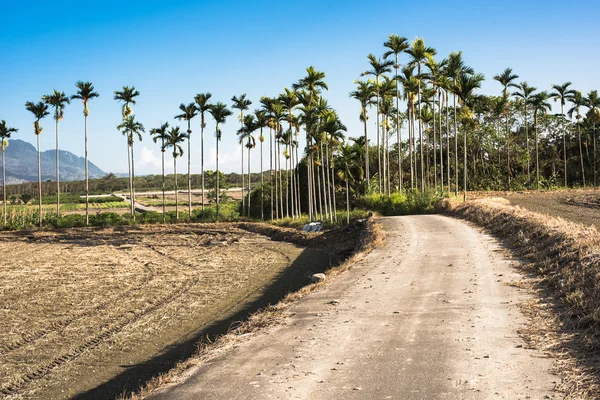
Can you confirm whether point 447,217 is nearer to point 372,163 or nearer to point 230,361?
point 230,361

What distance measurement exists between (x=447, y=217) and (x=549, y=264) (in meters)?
15.2

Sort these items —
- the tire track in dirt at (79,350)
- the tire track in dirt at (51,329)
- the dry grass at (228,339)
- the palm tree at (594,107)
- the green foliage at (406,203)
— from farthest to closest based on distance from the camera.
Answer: the palm tree at (594,107), the green foliage at (406,203), the tire track in dirt at (51,329), the tire track in dirt at (79,350), the dry grass at (228,339)

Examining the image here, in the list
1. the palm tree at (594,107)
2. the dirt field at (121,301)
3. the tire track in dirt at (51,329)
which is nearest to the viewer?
the dirt field at (121,301)

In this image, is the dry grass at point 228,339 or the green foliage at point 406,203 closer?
the dry grass at point 228,339

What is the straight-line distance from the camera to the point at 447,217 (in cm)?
2950

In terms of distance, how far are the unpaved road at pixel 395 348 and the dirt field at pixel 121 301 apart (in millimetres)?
3284

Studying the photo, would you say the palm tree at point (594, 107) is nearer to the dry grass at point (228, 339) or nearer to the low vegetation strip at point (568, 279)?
the low vegetation strip at point (568, 279)

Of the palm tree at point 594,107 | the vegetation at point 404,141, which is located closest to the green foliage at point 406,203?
the vegetation at point 404,141

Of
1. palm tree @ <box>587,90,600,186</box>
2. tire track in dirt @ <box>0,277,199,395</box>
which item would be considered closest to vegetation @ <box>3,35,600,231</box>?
palm tree @ <box>587,90,600,186</box>

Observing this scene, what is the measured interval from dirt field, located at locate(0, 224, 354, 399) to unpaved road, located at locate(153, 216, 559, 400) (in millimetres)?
3284

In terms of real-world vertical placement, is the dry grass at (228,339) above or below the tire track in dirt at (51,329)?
above

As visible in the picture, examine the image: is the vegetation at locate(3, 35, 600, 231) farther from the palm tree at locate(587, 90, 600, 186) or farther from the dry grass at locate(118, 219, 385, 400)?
the dry grass at locate(118, 219, 385, 400)

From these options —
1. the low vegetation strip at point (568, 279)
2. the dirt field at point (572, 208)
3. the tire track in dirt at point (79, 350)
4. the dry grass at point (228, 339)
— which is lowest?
the tire track in dirt at point (79, 350)

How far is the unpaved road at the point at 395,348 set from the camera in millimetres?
7598
